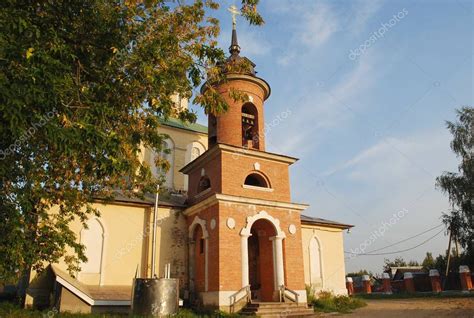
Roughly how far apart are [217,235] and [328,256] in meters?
8.87

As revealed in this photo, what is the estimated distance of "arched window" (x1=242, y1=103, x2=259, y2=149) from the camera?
57.7 feet

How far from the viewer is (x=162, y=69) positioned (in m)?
7.76

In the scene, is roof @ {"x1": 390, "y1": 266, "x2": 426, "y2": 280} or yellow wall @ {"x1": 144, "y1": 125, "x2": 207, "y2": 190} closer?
yellow wall @ {"x1": 144, "y1": 125, "x2": 207, "y2": 190}

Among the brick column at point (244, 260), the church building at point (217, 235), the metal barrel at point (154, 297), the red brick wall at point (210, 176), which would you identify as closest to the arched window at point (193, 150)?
the church building at point (217, 235)

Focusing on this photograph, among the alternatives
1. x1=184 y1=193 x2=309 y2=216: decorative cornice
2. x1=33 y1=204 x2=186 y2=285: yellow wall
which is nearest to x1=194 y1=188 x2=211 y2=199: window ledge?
x1=184 y1=193 x2=309 y2=216: decorative cornice

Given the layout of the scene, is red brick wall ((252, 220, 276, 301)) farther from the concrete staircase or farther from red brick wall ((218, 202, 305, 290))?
the concrete staircase

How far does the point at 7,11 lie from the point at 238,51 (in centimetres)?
1331

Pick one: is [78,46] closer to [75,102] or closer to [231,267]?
[75,102]

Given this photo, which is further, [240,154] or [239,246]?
[240,154]

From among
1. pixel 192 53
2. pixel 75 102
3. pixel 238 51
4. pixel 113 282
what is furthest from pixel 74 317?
pixel 238 51

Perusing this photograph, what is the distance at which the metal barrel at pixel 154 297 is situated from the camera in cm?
816

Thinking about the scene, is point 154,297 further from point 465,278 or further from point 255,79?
point 465,278

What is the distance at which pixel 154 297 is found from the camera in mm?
8203

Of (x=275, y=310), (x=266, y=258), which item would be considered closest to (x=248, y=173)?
(x=266, y=258)
